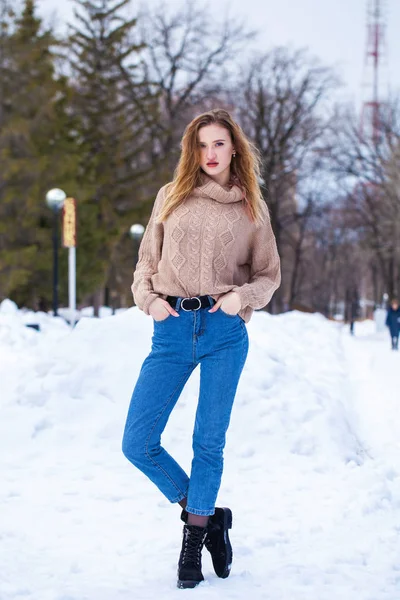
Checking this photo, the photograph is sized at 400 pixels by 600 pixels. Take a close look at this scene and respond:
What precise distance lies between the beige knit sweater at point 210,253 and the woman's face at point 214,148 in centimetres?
7

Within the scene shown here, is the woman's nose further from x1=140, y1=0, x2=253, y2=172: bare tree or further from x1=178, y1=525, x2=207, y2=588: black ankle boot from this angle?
x1=140, y1=0, x2=253, y2=172: bare tree

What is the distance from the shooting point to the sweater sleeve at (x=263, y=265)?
331 cm

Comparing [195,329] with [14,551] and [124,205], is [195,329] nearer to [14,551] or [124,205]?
[14,551]

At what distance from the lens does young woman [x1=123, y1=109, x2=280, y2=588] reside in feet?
10.5

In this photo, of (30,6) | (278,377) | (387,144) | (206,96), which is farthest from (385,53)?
(278,377)

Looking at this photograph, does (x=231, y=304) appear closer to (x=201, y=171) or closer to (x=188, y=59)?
(x=201, y=171)

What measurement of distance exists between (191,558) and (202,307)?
104 centimetres

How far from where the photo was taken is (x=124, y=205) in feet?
114

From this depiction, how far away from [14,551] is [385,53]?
52411 millimetres

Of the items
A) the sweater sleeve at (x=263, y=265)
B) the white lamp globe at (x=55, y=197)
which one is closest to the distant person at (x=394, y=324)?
the white lamp globe at (x=55, y=197)

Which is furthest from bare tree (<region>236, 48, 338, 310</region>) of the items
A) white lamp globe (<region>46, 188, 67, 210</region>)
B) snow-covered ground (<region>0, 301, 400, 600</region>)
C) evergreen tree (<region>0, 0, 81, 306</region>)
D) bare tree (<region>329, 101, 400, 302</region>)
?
snow-covered ground (<region>0, 301, 400, 600</region>)

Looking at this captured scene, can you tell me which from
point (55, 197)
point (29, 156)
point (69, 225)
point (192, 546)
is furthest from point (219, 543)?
point (29, 156)

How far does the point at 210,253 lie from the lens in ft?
10.6

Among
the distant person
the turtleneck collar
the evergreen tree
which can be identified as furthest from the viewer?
the evergreen tree
